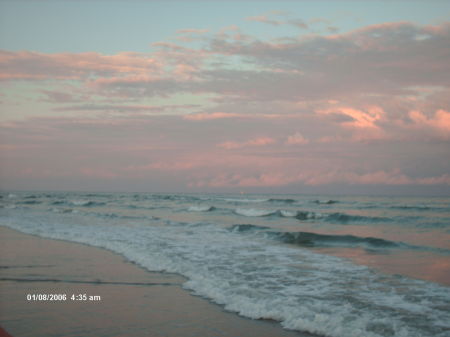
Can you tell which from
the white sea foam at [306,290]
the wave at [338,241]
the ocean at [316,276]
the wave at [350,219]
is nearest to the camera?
the white sea foam at [306,290]

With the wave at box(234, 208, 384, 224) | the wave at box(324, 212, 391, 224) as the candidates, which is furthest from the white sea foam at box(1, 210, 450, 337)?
the wave at box(234, 208, 384, 224)

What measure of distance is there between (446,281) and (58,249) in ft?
34.0

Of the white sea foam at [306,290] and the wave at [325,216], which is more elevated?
the white sea foam at [306,290]

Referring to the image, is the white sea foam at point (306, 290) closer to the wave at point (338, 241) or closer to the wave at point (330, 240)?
the wave at point (338, 241)

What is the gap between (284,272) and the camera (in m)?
9.16

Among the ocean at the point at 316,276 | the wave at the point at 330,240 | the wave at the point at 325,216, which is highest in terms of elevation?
the ocean at the point at 316,276

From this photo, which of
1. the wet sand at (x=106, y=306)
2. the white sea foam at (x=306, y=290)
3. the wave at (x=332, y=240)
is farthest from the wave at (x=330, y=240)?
the wet sand at (x=106, y=306)

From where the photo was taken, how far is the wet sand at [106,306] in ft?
16.8

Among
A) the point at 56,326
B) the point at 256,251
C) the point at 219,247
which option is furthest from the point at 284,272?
the point at 56,326

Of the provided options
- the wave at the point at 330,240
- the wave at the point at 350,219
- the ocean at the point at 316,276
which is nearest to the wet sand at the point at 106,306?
the ocean at the point at 316,276

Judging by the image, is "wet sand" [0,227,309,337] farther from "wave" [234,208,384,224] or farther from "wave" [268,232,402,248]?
"wave" [234,208,384,224]

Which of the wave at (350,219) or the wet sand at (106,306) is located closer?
the wet sand at (106,306)

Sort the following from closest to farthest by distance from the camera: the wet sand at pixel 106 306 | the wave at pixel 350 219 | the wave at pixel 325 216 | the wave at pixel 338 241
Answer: the wet sand at pixel 106 306 < the wave at pixel 338 241 < the wave at pixel 350 219 < the wave at pixel 325 216

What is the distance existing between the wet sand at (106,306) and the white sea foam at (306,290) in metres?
0.44
